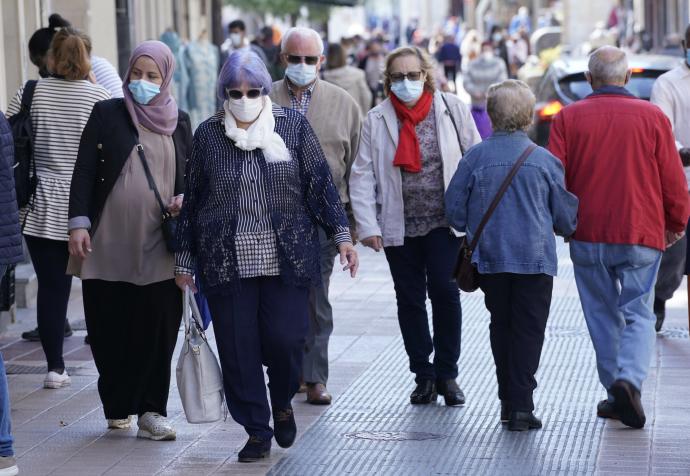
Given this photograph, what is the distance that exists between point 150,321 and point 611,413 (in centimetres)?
214

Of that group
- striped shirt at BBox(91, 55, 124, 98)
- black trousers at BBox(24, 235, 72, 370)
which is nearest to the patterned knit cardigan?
black trousers at BBox(24, 235, 72, 370)

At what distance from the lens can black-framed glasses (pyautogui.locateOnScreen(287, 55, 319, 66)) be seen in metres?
7.84

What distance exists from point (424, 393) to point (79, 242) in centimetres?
194

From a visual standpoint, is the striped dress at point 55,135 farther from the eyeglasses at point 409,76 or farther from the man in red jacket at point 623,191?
the man in red jacket at point 623,191

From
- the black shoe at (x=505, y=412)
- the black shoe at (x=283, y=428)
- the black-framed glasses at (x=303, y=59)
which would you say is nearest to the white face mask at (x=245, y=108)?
the black shoe at (x=283, y=428)

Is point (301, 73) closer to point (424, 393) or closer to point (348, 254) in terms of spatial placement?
point (348, 254)

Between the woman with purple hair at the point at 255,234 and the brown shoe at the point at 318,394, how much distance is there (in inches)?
44.8

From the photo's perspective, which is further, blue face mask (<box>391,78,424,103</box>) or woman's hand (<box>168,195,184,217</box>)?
blue face mask (<box>391,78,424,103</box>)

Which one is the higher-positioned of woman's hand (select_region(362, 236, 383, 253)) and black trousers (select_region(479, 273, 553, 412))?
woman's hand (select_region(362, 236, 383, 253))

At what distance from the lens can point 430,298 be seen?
7859 mm

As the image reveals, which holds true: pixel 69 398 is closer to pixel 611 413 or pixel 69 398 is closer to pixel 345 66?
pixel 611 413

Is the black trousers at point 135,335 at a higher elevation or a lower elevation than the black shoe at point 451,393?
higher

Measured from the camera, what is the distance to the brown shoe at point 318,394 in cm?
788

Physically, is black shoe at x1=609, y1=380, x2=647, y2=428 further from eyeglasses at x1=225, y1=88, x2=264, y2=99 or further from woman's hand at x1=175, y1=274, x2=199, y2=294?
eyeglasses at x1=225, y1=88, x2=264, y2=99
